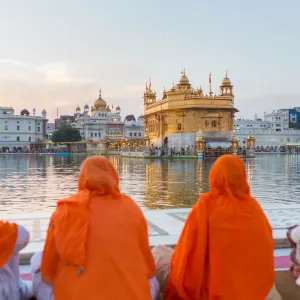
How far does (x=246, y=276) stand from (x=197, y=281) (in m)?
0.28

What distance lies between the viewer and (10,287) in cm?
264

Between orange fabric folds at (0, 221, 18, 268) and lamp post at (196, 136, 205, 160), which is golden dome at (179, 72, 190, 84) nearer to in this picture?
lamp post at (196, 136, 205, 160)

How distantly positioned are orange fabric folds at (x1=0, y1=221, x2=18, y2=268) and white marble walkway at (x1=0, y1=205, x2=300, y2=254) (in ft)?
4.95

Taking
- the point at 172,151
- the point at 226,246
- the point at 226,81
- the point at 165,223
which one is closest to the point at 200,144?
the point at 172,151

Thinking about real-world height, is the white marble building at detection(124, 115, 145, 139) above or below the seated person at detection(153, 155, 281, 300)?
above

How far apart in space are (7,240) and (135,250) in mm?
659

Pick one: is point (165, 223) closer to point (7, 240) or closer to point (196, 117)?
point (7, 240)

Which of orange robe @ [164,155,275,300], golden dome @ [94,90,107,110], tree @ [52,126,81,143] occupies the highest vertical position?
golden dome @ [94,90,107,110]

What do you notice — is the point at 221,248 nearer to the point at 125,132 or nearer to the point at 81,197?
the point at 81,197

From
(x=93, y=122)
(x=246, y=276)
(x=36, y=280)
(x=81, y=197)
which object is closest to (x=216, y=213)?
(x=246, y=276)

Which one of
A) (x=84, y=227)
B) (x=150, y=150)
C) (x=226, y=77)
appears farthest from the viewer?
(x=226, y=77)

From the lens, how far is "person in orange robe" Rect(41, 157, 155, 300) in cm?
233

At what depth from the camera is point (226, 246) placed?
2.74 m

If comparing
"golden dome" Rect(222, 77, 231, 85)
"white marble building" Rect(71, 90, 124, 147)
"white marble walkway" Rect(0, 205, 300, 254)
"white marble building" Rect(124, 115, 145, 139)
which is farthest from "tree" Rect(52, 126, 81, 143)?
"white marble walkway" Rect(0, 205, 300, 254)
